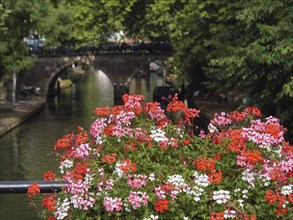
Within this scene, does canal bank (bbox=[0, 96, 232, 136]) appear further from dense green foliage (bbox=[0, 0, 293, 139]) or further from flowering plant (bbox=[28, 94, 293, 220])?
flowering plant (bbox=[28, 94, 293, 220])

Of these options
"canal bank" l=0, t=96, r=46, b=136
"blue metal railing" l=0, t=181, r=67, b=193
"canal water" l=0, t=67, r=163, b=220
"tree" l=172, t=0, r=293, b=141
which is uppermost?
"tree" l=172, t=0, r=293, b=141

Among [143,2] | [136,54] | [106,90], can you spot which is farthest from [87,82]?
[143,2]

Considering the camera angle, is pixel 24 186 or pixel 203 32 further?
pixel 203 32

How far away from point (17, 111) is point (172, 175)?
121 feet

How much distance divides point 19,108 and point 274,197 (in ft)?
128

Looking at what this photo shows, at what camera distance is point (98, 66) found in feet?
187

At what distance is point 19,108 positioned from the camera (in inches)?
1641

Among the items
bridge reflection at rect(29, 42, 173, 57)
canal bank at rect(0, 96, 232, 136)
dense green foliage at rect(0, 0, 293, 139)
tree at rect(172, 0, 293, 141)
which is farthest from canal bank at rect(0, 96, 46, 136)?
tree at rect(172, 0, 293, 141)

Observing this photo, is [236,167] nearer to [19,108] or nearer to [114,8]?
[19,108]

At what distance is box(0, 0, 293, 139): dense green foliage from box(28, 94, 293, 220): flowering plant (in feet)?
45.0

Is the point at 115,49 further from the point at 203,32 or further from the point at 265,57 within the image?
the point at 265,57

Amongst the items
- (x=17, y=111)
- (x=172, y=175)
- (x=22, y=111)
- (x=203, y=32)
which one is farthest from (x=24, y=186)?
(x=22, y=111)

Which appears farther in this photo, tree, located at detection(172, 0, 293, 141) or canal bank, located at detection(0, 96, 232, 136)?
canal bank, located at detection(0, 96, 232, 136)

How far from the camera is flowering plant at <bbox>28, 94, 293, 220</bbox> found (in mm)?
3846
